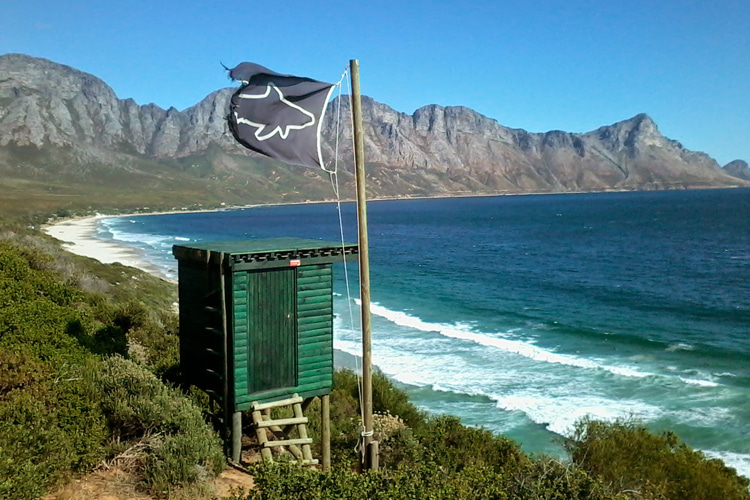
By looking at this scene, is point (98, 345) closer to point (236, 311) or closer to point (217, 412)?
point (217, 412)

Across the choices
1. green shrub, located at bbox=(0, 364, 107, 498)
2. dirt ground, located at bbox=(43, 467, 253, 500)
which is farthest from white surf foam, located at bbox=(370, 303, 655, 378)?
green shrub, located at bbox=(0, 364, 107, 498)

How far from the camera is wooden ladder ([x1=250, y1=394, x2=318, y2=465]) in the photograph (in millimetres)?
8836

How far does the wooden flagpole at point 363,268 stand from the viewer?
24.0 feet

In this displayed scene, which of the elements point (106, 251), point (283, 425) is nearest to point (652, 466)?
point (283, 425)

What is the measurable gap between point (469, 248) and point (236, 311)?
64.8m

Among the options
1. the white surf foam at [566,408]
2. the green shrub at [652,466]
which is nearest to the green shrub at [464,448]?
the green shrub at [652,466]

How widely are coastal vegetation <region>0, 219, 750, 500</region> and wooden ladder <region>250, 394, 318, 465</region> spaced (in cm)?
58

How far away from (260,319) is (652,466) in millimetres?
7126

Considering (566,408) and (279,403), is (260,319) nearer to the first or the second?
(279,403)

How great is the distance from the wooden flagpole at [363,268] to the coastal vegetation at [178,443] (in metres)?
0.38

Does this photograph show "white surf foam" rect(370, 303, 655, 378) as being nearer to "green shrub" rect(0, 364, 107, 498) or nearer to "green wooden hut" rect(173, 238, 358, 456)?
"green wooden hut" rect(173, 238, 358, 456)

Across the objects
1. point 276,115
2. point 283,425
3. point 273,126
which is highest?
point 276,115

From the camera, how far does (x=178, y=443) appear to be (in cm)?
784

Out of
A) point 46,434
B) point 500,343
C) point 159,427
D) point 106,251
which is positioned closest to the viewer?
point 46,434
